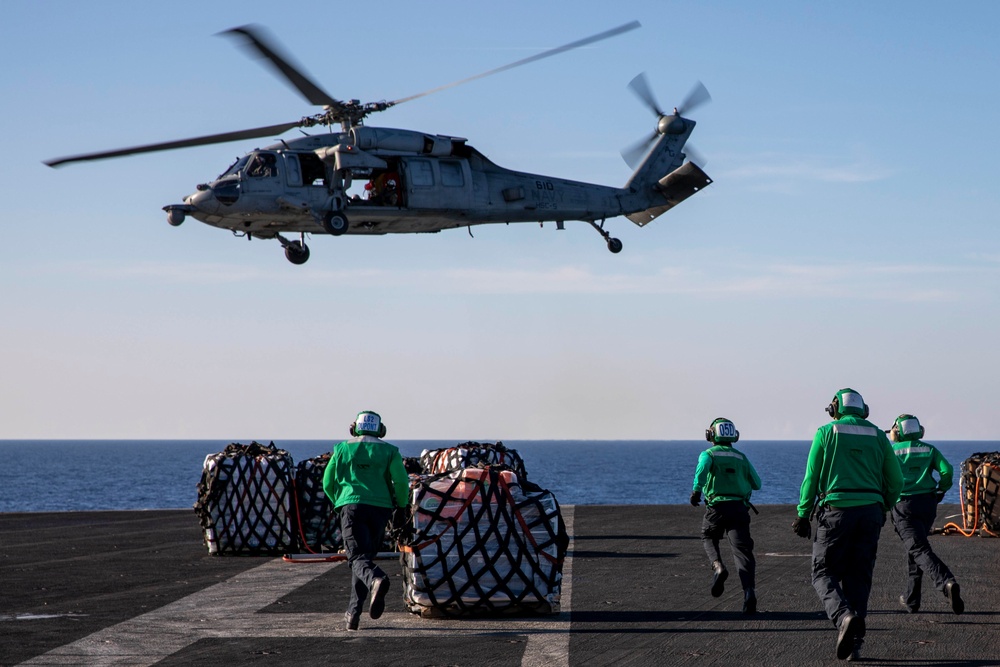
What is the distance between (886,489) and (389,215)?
17.7 m

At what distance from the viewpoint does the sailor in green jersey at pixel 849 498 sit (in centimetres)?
1023

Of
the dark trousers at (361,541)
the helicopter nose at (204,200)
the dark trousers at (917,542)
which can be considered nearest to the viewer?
the dark trousers at (361,541)

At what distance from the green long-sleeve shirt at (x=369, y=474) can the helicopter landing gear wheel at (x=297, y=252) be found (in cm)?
1609

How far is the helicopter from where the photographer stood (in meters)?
24.9

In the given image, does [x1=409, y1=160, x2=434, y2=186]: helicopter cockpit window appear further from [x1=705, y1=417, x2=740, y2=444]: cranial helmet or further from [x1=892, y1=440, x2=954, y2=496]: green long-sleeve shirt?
[x1=892, y1=440, x2=954, y2=496]: green long-sleeve shirt

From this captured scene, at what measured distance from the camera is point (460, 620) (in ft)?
40.2

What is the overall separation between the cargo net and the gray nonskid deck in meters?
2.48

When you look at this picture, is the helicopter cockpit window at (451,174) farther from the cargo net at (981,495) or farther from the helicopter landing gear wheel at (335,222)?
the cargo net at (981,495)

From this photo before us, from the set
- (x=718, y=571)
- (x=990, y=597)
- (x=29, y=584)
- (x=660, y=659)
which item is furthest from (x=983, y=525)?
(x=29, y=584)

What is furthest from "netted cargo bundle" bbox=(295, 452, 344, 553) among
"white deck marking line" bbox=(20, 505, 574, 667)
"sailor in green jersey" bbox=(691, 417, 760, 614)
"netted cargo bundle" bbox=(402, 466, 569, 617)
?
"sailor in green jersey" bbox=(691, 417, 760, 614)

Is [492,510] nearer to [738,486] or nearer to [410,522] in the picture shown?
[410,522]

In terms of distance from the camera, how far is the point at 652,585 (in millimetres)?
15164

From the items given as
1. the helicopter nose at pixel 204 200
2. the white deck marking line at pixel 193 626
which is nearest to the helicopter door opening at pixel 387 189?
the helicopter nose at pixel 204 200

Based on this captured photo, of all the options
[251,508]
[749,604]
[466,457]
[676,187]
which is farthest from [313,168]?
[749,604]
